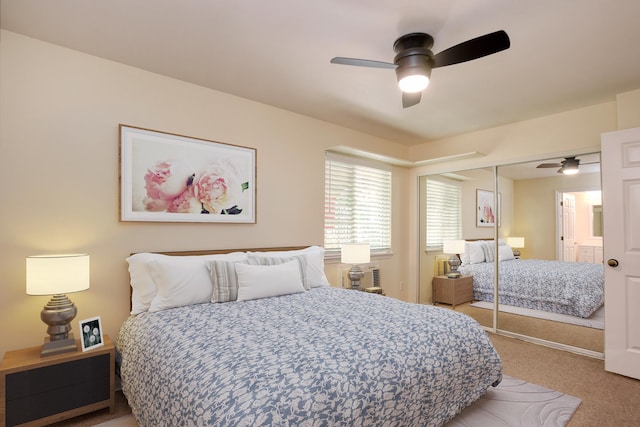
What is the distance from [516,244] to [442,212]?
1051mm

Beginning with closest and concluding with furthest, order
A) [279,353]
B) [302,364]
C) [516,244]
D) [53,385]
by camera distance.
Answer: [302,364] → [279,353] → [53,385] → [516,244]

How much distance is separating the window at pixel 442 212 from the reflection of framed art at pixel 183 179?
2715 millimetres

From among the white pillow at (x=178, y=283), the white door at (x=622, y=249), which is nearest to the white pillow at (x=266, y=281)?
the white pillow at (x=178, y=283)

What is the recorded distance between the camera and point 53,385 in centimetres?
207

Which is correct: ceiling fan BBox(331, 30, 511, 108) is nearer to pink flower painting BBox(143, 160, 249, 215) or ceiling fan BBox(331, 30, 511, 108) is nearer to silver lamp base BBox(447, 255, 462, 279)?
pink flower painting BBox(143, 160, 249, 215)

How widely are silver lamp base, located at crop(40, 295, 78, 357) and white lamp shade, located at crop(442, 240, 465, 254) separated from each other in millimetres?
4161

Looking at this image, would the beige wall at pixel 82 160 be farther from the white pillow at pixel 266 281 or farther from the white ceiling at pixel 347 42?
the white pillow at pixel 266 281

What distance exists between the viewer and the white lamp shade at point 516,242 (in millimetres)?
3949

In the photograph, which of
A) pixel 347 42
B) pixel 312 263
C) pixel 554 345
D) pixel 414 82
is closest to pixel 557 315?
pixel 554 345

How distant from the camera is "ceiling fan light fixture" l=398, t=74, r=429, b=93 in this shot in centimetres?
222

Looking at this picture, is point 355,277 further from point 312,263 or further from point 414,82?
point 414,82

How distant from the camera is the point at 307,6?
1983 mm

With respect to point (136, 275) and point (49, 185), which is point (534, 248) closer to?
point (136, 275)

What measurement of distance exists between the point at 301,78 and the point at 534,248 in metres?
3.20
